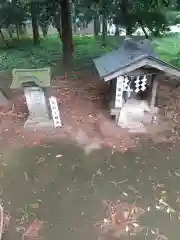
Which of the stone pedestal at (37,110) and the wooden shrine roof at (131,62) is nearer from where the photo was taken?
the wooden shrine roof at (131,62)

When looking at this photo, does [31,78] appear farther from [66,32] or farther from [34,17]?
[34,17]

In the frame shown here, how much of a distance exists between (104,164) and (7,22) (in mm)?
8672

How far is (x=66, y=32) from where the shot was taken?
9.32 m

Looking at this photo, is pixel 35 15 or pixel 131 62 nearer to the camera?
pixel 131 62

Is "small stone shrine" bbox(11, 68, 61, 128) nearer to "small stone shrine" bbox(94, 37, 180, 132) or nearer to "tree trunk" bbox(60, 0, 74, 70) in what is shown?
"small stone shrine" bbox(94, 37, 180, 132)

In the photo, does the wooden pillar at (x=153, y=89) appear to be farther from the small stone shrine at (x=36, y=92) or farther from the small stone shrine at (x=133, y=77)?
the small stone shrine at (x=36, y=92)

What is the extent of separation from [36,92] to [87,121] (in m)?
1.44

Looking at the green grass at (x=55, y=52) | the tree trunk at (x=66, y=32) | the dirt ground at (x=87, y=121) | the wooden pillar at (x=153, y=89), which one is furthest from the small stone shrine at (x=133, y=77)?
the green grass at (x=55, y=52)

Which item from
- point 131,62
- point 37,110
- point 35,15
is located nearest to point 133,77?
point 131,62

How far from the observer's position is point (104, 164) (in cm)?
527

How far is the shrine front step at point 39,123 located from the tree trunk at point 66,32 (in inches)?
148

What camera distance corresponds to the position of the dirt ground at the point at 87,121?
600cm

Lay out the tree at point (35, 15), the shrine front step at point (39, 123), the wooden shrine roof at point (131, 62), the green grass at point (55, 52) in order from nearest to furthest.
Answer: the wooden shrine roof at point (131, 62)
the shrine front step at point (39, 123)
the green grass at point (55, 52)
the tree at point (35, 15)

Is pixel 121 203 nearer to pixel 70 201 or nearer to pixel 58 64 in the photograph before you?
pixel 70 201
